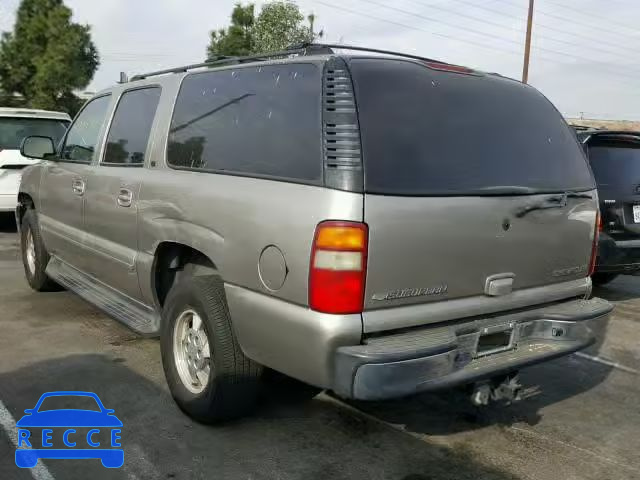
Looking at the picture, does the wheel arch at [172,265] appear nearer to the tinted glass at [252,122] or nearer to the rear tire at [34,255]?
the tinted glass at [252,122]

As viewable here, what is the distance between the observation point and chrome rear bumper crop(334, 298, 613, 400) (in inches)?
102

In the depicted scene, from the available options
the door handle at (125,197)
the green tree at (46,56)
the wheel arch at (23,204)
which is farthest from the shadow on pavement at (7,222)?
the green tree at (46,56)

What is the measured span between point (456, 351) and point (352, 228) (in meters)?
0.78

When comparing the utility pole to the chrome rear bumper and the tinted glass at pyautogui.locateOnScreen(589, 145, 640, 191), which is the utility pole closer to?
the tinted glass at pyautogui.locateOnScreen(589, 145, 640, 191)

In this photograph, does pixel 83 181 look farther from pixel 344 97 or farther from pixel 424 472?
Answer: pixel 424 472

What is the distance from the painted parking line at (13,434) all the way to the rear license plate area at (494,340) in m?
2.11

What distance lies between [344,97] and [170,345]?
69.6 inches

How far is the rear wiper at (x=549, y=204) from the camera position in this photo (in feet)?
10.3

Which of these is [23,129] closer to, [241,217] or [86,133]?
[86,133]

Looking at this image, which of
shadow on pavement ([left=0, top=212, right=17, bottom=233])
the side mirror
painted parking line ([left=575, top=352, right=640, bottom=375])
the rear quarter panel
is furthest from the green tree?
painted parking line ([left=575, top=352, right=640, bottom=375])

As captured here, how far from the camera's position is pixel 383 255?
105 inches

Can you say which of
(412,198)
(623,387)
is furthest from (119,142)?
(623,387)

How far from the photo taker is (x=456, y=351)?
287 centimetres

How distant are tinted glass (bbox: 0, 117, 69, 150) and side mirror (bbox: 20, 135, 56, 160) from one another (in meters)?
3.82
